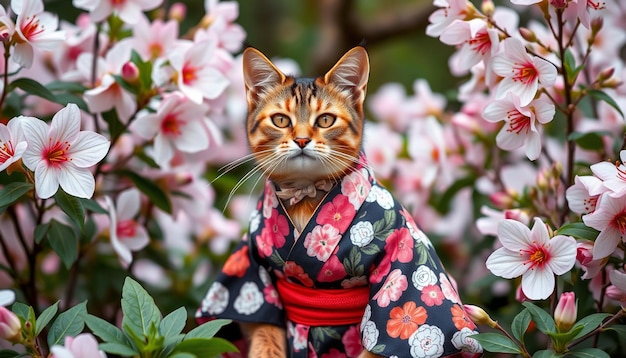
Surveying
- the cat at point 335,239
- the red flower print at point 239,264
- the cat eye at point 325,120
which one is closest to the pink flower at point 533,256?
the cat at point 335,239

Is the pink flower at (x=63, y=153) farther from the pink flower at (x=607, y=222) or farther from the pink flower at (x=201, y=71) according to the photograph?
the pink flower at (x=607, y=222)

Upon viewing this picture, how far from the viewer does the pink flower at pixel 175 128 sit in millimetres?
1488

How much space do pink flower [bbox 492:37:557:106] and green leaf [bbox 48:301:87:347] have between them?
0.80 m

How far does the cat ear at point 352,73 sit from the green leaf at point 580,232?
1.32ft

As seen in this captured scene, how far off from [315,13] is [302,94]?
89.5 inches

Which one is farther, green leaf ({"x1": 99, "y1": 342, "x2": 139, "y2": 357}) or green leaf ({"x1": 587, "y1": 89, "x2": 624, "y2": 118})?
green leaf ({"x1": 587, "y1": 89, "x2": 624, "y2": 118})

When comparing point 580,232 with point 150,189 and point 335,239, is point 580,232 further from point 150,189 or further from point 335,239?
point 150,189

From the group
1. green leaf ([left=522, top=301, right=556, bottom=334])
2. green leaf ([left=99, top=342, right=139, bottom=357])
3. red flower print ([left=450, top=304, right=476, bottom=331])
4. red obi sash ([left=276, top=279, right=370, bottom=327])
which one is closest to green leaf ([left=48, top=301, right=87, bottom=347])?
green leaf ([left=99, top=342, right=139, bottom=357])

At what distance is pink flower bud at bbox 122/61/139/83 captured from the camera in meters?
1.47

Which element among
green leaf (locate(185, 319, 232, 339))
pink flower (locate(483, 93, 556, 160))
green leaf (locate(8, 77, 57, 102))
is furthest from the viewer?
green leaf (locate(8, 77, 57, 102))

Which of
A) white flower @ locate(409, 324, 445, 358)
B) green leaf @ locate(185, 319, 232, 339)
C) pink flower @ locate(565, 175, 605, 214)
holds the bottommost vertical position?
white flower @ locate(409, 324, 445, 358)

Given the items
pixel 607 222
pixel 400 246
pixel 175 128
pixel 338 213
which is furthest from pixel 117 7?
pixel 607 222

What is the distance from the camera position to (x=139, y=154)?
1606 millimetres

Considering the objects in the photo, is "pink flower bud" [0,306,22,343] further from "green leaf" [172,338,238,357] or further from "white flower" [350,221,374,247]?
"white flower" [350,221,374,247]
